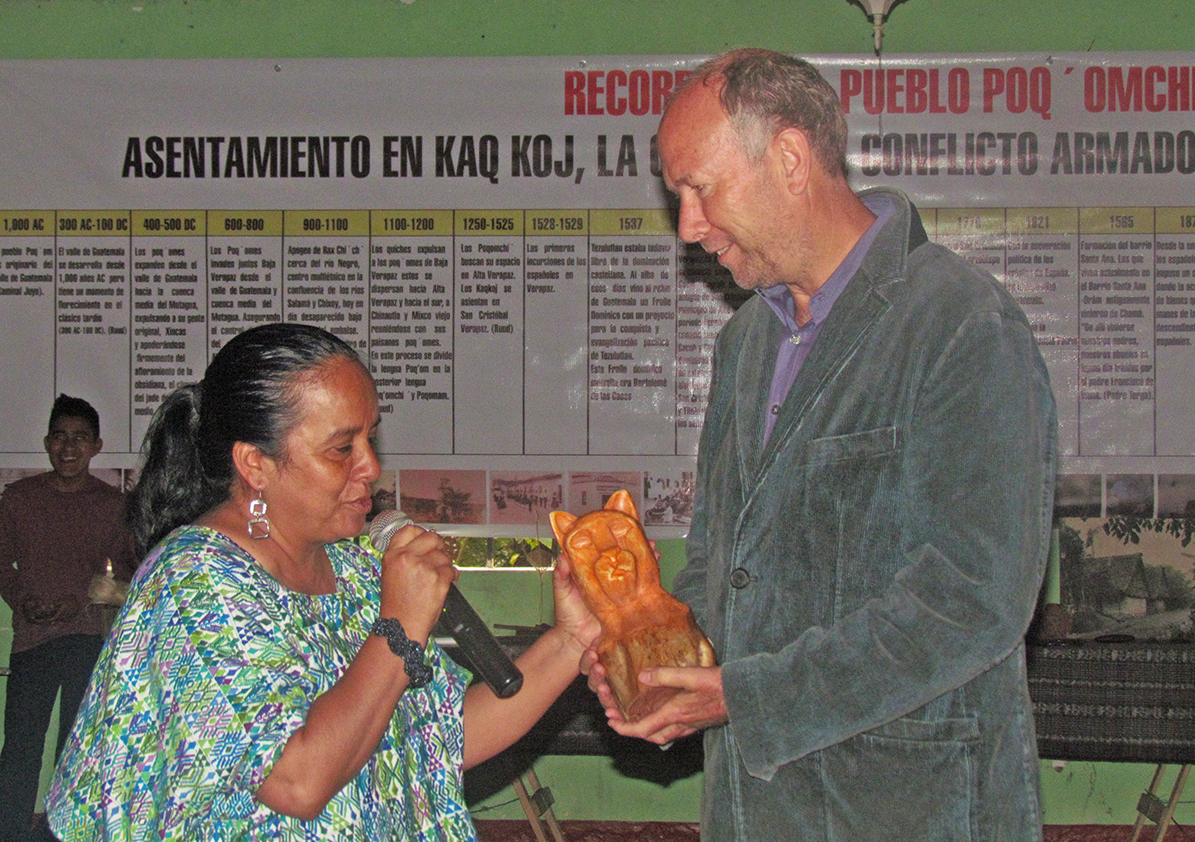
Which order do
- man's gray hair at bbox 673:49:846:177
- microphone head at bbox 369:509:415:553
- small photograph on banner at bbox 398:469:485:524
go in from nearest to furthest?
man's gray hair at bbox 673:49:846:177
microphone head at bbox 369:509:415:553
small photograph on banner at bbox 398:469:485:524

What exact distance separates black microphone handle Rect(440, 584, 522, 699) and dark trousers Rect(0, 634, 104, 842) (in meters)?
3.11

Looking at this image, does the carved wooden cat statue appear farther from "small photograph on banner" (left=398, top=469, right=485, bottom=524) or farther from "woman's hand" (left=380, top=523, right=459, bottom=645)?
"small photograph on banner" (left=398, top=469, right=485, bottom=524)

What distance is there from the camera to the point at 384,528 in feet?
6.79

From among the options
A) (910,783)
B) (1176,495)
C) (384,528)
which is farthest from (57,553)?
(1176,495)

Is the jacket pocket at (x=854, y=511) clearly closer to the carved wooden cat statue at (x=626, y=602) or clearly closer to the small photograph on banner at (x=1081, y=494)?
the carved wooden cat statue at (x=626, y=602)

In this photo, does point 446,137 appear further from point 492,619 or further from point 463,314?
point 492,619

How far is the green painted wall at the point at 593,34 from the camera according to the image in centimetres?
439

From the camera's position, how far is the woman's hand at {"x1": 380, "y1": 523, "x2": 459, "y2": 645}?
1.67 meters

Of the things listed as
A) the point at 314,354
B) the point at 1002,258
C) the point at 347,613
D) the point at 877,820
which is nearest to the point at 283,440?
the point at 314,354

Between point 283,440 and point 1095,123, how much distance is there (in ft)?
12.2

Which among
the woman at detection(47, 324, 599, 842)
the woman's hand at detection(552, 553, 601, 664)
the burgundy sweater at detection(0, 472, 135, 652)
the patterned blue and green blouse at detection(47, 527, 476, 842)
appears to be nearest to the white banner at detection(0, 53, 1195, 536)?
the burgundy sweater at detection(0, 472, 135, 652)

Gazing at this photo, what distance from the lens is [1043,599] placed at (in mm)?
4301

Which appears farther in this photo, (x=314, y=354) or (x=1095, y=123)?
(x=1095, y=123)

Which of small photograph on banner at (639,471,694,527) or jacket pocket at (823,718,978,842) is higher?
small photograph on banner at (639,471,694,527)
